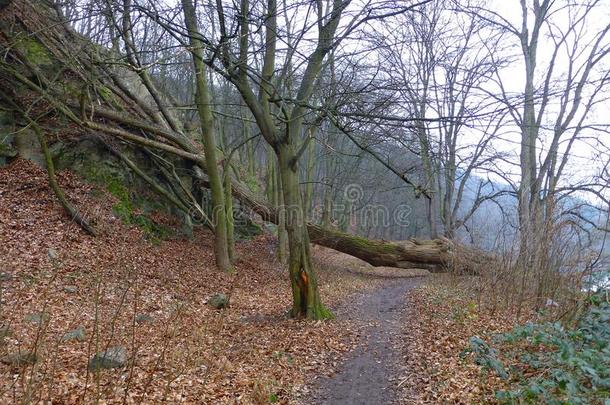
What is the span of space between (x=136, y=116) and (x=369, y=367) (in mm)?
10585

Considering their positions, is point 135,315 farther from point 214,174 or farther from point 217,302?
point 214,174

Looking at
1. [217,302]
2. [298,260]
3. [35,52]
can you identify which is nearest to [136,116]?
[35,52]

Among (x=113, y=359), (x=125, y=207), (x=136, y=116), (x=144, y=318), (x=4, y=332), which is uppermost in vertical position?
(x=136, y=116)

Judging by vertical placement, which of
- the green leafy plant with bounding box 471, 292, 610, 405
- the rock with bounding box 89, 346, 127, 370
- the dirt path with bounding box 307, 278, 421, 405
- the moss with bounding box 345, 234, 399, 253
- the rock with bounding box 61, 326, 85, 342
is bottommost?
the dirt path with bounding box 307, 278, 421, 405

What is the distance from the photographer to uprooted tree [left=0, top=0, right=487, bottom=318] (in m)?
7.71

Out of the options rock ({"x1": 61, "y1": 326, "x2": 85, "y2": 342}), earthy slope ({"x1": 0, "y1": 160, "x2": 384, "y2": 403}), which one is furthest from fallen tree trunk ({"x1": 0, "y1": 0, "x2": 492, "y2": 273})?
rock ({"x1": 61, "y1": 326, "x2": 85, "y2": 342})

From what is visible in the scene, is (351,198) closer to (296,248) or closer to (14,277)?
(296,248)

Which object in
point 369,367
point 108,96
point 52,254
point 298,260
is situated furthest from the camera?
point 108,96

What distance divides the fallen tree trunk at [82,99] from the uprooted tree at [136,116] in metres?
0.03

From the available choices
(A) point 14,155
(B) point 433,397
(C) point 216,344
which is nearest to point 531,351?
A: (B) point 433,397

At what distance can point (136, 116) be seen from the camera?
1306cm

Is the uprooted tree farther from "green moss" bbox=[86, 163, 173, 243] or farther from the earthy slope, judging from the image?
the earthy slope

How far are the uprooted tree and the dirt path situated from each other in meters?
1.13

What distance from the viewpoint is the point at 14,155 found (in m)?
10.5
